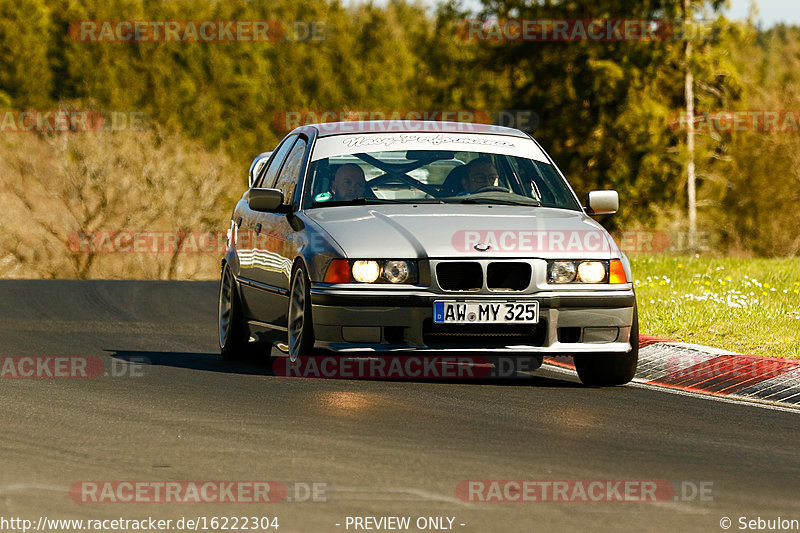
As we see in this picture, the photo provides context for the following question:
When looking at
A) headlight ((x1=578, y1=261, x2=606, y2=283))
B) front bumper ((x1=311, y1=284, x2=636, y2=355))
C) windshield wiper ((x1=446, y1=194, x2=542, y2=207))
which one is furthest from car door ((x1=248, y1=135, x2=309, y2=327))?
headlight ((x1=578, y1=261, x2=606, y2=283))

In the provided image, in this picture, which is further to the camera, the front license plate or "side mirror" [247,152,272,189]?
"side mirror" [247,152,272,189]

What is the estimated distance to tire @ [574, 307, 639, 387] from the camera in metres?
9.87

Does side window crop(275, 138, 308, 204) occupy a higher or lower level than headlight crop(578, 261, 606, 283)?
higher

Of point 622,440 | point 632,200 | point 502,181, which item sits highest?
point 502,181

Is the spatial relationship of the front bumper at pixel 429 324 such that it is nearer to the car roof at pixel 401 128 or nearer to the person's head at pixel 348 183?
the person's head at pixel 348 183

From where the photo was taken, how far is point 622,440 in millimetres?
7562

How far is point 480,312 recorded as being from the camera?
926cm

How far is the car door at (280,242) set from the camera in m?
10.3

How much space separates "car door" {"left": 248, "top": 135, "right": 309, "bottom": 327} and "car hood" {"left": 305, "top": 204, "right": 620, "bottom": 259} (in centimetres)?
38

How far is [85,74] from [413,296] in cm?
8161

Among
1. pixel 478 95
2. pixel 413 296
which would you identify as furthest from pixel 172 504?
pixel 478 95

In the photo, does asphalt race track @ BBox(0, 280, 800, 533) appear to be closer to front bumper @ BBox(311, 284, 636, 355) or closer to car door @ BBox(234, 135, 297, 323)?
front bumper @ BBox(311, 284, 636, 355)

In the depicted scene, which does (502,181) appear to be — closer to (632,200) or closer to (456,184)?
(456,184)

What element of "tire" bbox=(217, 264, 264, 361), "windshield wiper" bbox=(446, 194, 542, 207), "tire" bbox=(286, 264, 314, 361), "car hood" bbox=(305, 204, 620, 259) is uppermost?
"windshield wiper" bbox=(446, 194, 542, 207)
